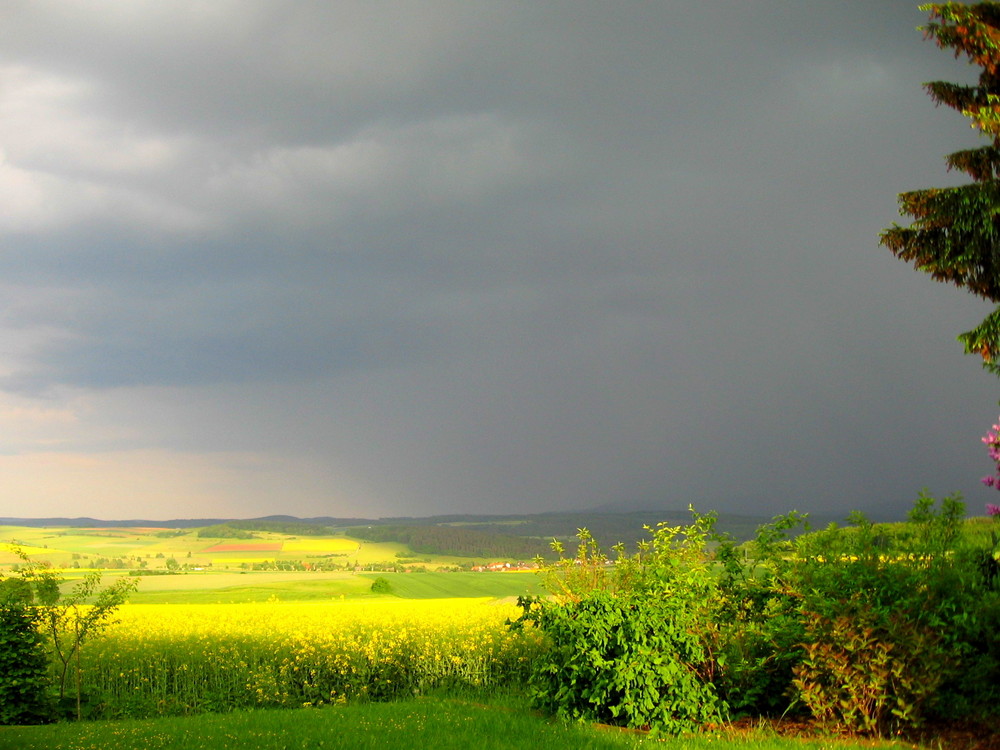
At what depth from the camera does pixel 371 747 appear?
27.6ft

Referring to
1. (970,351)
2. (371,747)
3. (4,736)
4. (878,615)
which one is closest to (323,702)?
(4,736)

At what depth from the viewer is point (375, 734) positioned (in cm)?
923

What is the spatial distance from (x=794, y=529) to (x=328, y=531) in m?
88.0

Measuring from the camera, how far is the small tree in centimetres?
1084

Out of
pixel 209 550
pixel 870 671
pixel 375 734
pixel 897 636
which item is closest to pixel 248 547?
pixel 209 550

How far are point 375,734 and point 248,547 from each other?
72.5 metres

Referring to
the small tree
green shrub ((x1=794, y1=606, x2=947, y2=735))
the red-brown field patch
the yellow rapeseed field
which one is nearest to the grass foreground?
green shrub ((x1=794, y1=606, x2=947, y2=735))

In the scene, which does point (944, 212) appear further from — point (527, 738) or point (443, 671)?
point (443, 671)

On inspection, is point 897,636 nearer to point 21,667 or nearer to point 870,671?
point 870,671

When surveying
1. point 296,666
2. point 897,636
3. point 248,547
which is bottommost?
point 248,547

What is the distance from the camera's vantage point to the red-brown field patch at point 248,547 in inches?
2889

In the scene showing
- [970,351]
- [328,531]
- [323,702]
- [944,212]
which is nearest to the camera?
[970,351]

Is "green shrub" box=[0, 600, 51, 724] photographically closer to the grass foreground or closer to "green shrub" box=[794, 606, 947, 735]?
the grass foreground

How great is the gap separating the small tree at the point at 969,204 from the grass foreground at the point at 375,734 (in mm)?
7292
